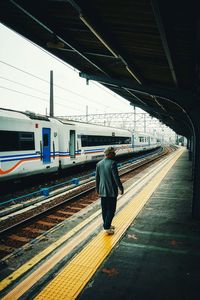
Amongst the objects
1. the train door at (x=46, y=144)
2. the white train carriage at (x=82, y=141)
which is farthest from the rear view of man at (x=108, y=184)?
the white train carriage at (x=82, y=141)

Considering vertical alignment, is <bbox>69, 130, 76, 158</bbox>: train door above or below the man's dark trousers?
above

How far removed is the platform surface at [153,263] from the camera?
3.40 meters

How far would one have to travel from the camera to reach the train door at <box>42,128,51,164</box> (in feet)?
41.3

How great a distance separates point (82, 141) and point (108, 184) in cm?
1188

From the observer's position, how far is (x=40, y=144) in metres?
12.3

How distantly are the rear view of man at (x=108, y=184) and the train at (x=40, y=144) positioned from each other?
5.85m

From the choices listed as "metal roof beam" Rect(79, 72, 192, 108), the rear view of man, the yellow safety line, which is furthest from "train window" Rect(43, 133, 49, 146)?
the rear view of man

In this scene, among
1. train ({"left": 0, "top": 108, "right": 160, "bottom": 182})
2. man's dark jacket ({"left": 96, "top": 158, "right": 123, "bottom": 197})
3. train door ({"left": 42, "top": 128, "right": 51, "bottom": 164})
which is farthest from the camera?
train door ({"left": 42, "top": 128, "right": 51, "bottom": 164})

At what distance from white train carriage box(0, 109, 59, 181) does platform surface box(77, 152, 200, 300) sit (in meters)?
6.03

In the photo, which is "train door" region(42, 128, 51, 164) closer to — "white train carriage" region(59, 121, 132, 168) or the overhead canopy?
"white train carriage" region(59, 121, 132, 168)

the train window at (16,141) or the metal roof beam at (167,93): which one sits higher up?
the metal roof beam at (167,93)

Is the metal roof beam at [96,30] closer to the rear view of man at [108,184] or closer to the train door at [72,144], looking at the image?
the rear view of man at [108,184]

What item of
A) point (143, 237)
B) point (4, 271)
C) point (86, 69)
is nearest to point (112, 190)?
point (143, 237)

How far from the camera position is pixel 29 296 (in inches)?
135
